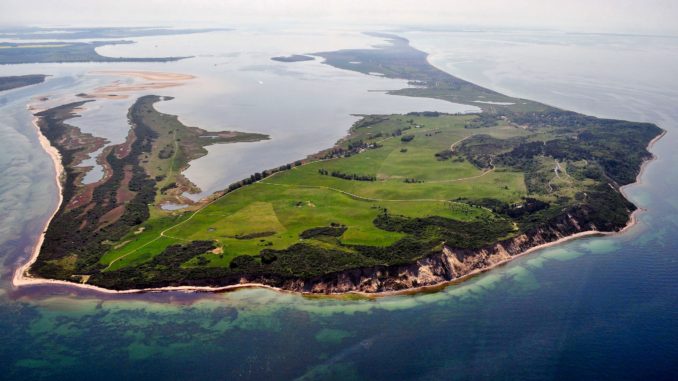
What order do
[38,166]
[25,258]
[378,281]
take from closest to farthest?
[378,281], [25,258], [38,166]

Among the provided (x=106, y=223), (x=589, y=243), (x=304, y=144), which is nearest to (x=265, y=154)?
(x=304, y=144)

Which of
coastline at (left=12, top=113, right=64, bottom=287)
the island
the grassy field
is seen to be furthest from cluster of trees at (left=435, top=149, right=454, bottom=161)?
coastline at (left=12, top=113, right=64, bottom=287)

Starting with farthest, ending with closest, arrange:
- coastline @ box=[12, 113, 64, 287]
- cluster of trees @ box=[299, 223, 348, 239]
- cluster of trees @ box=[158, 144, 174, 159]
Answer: cluster of trees @ box=[158, 144, 174, 159] → cluster of trees @ box=[299, 223, 348, 239] → coastline @ box=[12, 113, 64, 287]

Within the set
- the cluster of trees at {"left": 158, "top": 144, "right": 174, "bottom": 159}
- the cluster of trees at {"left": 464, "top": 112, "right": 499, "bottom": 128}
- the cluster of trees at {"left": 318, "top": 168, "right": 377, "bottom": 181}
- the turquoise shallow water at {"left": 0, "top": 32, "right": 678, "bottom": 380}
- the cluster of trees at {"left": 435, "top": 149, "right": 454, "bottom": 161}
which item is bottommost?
the turquoise shallow water at {"left": 0, "top": 32, "right": 678, "bottom": 380}

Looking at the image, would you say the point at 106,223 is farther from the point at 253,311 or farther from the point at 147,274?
the point at 253,311

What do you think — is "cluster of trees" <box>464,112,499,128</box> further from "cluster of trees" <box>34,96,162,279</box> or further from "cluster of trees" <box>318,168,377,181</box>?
"cluster of trees" <box>34,96,162,279</box>
